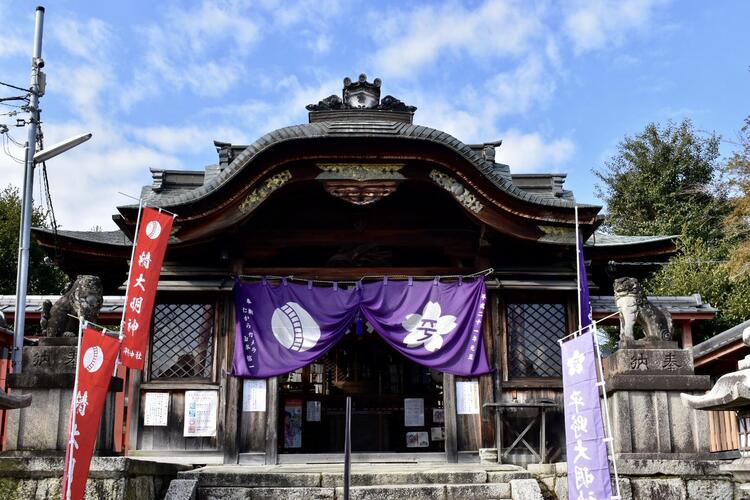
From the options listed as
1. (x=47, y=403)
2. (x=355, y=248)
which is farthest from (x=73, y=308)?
(x=355, y=248)

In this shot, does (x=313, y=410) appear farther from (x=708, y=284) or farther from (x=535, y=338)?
(x=708, y=284)

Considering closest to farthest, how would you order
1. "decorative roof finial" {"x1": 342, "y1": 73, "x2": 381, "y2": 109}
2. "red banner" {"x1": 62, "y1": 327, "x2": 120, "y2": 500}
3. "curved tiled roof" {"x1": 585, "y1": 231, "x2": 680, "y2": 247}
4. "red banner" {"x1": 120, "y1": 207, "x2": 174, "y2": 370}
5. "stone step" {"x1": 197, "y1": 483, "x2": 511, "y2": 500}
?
"red banner" {"x1": 62, "y1": 327, "x2": 120, "y2": 500}, "stone step" {"x1": 197, "y1": 483, "x2": 511, "y2": 500}, "red banner" {"x1": 120, "y1": 207, "x2": 174, "y2": 370}, "curved tiled roof" {"x1": 585, "y1": 231, "x2": 680, "y2": 247}, "decorative roof finial" {"x1": 342, "y1": 73, "x2": 381, "y2": 109}

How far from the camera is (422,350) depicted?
11.2 meters

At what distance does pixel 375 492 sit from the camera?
27.2 ft

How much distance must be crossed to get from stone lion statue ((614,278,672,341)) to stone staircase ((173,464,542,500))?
2.18 metres

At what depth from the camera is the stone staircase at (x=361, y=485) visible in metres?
8.29

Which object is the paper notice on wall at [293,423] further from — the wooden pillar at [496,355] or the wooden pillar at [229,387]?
the wooden pillar at [496,355]

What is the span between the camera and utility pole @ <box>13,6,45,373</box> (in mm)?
11547

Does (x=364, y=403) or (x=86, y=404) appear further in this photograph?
(x=364, y=403)

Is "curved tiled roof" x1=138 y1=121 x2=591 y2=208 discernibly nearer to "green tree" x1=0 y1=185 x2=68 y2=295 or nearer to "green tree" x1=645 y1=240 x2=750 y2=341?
"green tree" x1=645 y1=240 x2=750 y2=341

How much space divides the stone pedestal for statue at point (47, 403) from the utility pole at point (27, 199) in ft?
11.3

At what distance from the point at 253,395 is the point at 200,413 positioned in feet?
2.74

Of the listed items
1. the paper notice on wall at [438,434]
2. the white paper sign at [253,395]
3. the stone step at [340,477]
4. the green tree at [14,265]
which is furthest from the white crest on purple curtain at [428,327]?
the green tree at [14,265]

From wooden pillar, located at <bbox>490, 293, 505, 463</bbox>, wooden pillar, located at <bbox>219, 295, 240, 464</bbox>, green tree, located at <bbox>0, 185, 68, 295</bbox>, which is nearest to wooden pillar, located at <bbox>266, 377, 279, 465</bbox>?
wooden pillar, located at <bbox>219, 295, 240, 464</bbox>
